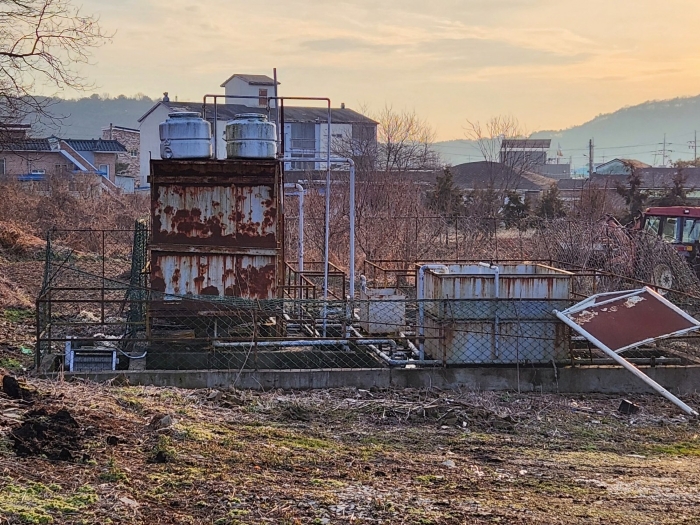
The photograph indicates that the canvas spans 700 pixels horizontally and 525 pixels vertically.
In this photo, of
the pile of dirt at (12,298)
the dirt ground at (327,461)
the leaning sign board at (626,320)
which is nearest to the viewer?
the dirt ground at (327,461)

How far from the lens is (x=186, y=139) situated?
12852 mm

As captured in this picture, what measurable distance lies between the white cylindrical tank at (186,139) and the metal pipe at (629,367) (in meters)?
6.15

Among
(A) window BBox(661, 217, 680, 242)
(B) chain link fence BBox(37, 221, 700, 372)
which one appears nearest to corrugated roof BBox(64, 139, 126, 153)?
(A) window BBox(661, 217, 680, 242)

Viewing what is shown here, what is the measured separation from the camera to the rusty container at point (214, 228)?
12.4 m

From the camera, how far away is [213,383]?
10312mm

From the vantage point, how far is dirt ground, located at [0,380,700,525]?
516 centimetres

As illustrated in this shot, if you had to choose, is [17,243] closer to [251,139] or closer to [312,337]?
[251,139]

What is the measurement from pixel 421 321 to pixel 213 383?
3108 millimetres

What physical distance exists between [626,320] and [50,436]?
23.1 feet

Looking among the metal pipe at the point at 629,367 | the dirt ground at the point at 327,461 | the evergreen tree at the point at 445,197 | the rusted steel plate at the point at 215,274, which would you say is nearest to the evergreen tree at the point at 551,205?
the evergreen tree at the point at 445,197

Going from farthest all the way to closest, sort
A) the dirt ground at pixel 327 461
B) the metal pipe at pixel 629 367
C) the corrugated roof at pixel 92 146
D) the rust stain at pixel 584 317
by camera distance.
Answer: the corrugated roof at pixel 92 146
the rust stain at pixel 584 317
the metal pipe at pixel 629 367
the dirt ground at pixel 327 461

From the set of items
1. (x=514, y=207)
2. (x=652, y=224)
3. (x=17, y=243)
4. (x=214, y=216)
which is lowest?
(x=17, y=243)

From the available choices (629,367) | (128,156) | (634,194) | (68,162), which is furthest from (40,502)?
(128,156)

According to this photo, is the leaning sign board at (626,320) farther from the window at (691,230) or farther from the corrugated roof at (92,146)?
the corrugated roof at (92,146)
